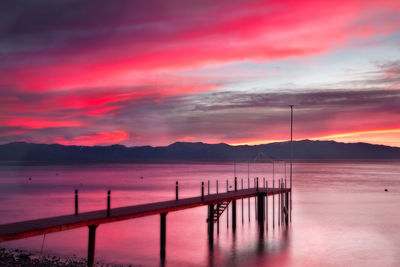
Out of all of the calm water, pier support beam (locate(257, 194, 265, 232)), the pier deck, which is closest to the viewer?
the pier deck

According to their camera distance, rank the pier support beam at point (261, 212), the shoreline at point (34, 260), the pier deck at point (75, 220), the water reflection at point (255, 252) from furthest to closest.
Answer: the pier support beam at point (261, 212)
the water reflection at point (255, 252)
the shoreline at point (34, 260)
the pier deck at point (75, 220)

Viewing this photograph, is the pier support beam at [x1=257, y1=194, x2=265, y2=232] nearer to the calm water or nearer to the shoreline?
the calm water

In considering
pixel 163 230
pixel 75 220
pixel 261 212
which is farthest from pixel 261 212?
pixel 75 220

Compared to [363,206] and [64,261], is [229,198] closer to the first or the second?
[64,261]

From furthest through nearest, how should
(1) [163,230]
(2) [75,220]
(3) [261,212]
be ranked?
(3) [261,212], (1) [163,230], (2) [75,220]

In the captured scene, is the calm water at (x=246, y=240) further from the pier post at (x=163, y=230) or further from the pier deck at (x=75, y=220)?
the pier deck at (x=75, y=220)

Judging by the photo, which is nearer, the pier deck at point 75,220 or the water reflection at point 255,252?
the pier deck at point 75,220

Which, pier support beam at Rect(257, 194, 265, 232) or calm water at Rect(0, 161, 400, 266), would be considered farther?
pier support beam at Rect(257, 194, 265, 232)

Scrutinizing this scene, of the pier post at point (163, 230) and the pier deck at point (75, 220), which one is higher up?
the pier deck at point (75, 220)

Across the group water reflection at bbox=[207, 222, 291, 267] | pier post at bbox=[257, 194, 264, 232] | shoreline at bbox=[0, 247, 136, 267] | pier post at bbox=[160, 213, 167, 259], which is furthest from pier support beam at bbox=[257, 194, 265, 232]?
shoreline at bbox=[0, 247, 136, 267]

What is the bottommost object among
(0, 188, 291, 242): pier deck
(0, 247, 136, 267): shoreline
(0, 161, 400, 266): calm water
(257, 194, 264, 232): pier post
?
(0, 161, 400, 266): calm water

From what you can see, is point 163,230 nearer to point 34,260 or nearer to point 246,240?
point 34,260

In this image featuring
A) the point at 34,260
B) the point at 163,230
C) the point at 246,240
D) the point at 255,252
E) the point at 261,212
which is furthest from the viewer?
the point at 261,212

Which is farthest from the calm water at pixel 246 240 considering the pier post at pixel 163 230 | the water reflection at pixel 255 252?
the pier post at pixel 163 230
